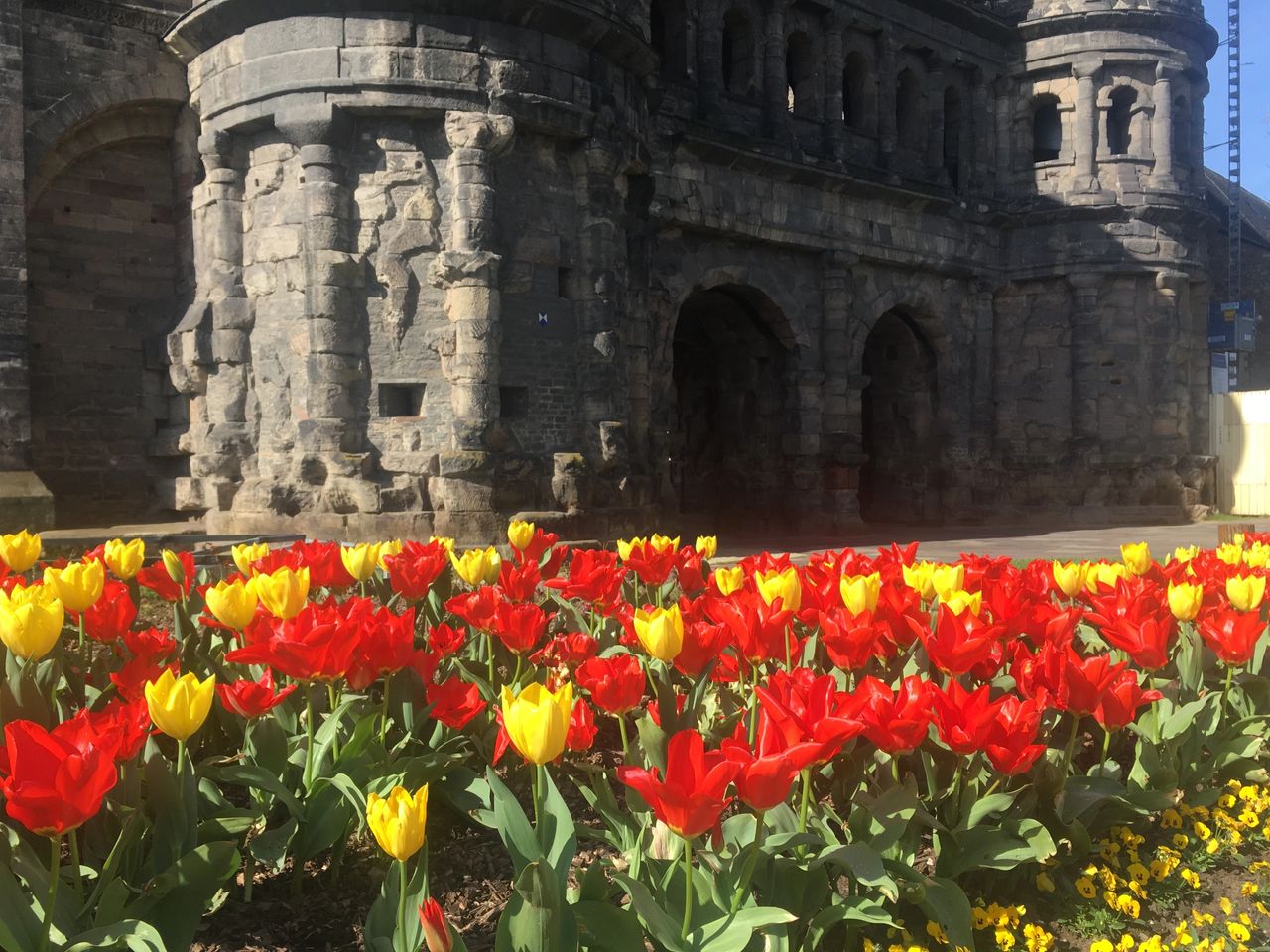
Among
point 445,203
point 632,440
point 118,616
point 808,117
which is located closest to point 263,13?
point 445,203

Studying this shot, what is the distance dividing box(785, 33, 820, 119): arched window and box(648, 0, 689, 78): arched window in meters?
2.50

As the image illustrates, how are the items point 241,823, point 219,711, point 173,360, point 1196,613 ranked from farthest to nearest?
point 173,360 → point 1196,613 → point 219,711 → point 241,823

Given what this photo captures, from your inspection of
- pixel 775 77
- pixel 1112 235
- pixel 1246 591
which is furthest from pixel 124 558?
pixel 1112 235

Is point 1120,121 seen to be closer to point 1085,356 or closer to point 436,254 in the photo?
point 1085,356

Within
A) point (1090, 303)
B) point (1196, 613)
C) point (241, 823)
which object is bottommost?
point (241, 823)

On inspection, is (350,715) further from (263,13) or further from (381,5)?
(263,13)

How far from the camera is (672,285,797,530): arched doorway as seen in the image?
1734 cm

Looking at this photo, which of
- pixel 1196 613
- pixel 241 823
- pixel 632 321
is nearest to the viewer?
pixel 241 823

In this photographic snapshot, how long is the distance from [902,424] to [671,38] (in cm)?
847

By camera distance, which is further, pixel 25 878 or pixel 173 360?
pixel 173 360

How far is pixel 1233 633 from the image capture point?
132 inches

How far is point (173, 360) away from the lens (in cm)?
→ 1219

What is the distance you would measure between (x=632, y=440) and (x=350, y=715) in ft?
32.2

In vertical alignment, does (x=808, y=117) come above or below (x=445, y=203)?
above
